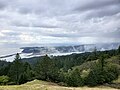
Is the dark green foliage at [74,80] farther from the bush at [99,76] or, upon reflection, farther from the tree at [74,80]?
the bush at [99,76]

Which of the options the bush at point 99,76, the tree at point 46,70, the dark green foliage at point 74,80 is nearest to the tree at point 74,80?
the dark green foliage at point 74,80

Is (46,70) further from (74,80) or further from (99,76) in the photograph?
(99,76)

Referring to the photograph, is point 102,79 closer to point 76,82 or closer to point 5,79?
point 76,82

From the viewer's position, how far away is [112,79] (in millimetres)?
105750

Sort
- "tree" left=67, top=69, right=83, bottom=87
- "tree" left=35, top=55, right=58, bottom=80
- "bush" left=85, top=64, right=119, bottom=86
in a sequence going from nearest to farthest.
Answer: "tree" left=67, top=69, right=83, bottom=87, "tree" left=35, top=55, right=58, bottom=80, "bush" left=85, top=64, right=119, bottom=86

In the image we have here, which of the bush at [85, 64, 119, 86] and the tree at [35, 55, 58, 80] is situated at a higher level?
the tree at [35, 55, 58, 80]

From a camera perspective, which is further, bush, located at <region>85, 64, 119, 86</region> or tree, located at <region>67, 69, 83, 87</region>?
bush, located at <region>85, 64, 119, 86</region>

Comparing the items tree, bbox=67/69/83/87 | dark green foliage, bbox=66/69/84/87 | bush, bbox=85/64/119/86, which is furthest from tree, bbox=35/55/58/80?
bush, bbox=85/64/119/86

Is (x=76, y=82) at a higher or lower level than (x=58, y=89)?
lower

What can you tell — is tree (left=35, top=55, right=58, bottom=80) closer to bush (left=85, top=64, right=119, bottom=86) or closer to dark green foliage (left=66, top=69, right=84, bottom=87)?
dark green foliage (left=66, top=69, right=84, bottom=87)

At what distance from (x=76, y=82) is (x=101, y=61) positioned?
28671 mm

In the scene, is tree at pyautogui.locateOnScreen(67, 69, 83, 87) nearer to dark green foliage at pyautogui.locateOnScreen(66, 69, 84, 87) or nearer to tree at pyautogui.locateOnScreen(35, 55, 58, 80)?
dark green foliage at pyautogui.locateOnScreen(66, 69, 84, 87)

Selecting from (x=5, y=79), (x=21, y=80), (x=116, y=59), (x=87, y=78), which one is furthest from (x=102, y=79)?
(x=116, y=59)

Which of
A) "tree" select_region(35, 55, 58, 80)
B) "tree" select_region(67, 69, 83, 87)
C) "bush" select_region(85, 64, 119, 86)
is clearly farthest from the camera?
"bush" select_region(85, 64, 119, 86)
